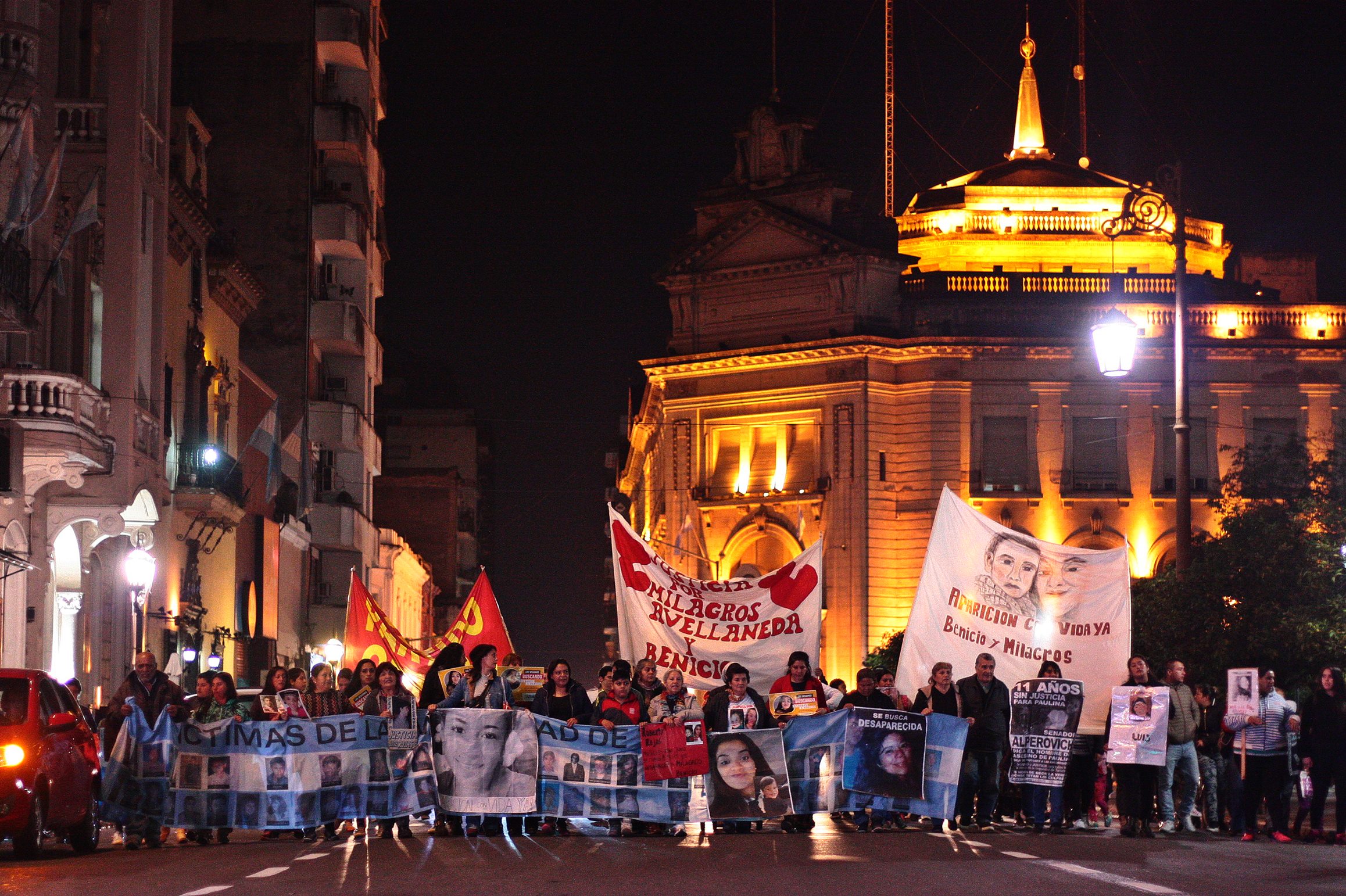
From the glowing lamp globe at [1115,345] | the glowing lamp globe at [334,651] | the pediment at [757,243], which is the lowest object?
the glowing lamp globe at [334,651]

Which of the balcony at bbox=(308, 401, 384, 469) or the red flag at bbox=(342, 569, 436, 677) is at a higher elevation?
the balcony at bbox=(308, 401, 384, 469)

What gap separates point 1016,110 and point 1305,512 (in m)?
52.1

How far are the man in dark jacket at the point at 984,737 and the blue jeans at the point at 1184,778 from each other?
1612 millimetres

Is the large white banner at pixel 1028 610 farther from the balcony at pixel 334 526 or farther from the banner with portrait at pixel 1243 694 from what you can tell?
the balcony at pixel 334 526

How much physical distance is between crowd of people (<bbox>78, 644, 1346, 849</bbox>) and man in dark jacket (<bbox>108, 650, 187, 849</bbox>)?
18mm

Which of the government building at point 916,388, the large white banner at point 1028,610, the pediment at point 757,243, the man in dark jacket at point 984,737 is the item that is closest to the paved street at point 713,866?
the man in dark jacket at point 984,737

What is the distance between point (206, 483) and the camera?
3916cm

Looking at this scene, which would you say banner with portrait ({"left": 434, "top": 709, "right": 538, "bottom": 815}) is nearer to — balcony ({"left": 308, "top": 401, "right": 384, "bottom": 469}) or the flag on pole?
the flag on pole

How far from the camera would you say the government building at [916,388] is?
231 ft

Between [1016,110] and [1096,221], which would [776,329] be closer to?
[1096,221]


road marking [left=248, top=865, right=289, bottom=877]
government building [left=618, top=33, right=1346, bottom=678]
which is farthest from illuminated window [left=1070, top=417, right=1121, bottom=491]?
road marking [left=248, top=865, right=289, bottom=877]

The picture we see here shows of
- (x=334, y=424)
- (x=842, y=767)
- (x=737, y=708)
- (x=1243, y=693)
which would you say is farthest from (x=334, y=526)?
(x=1243, y=693)

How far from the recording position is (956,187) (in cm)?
7700

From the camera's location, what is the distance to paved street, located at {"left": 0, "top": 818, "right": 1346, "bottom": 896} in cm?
1428
